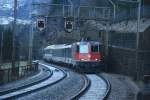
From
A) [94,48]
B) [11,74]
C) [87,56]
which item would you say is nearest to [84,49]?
[87,56]

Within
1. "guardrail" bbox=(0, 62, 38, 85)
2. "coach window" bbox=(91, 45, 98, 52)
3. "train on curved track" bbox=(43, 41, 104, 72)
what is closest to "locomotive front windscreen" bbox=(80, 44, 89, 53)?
"train on curved track" bbox=(43, 41, 104, 72)

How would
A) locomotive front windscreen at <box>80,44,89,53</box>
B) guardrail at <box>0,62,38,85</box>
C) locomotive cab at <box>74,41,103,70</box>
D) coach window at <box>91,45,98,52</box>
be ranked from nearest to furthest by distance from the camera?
guardrail at <box>0,62,38,85</box> → locomotive cab at <box>74,41,103,70</box> → coach window at <box>91,45,98,52</box> → locomotive front windscreen at <box>80,44,89,53</box>

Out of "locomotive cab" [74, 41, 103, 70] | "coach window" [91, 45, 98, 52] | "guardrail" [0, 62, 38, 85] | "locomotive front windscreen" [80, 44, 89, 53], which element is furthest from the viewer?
"locomotive front windscreen" [80, 44, 89, 53]

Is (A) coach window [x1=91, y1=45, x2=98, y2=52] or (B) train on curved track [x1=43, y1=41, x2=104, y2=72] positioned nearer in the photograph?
(B) train on curved track [x1=43, y1=41, x2=104, y2=72]

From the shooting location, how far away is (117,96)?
83.5ft

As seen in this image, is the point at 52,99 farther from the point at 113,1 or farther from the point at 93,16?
the point at 113,1

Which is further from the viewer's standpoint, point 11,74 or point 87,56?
point 87,56

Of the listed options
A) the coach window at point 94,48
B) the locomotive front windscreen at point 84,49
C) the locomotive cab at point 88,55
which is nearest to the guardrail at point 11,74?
the locomotive cab at point 88,55

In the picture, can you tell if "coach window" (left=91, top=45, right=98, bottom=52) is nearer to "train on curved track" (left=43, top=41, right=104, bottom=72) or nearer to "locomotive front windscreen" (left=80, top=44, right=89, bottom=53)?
"train on curved track" (left=43, top=41, right=104, bottom=72)

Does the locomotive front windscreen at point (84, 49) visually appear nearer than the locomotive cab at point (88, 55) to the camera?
No

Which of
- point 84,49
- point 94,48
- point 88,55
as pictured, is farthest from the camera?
point 84,49

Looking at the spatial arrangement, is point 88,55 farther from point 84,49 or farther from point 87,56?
point 84,49

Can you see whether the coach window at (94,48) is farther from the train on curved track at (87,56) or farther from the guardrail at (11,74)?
the guardrail at (11,74)

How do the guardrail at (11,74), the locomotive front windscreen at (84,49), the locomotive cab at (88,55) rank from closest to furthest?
the guardrail at (11,74) < the locomotive cab at (88,55) < the locomotive front windscreen at (84,49)
